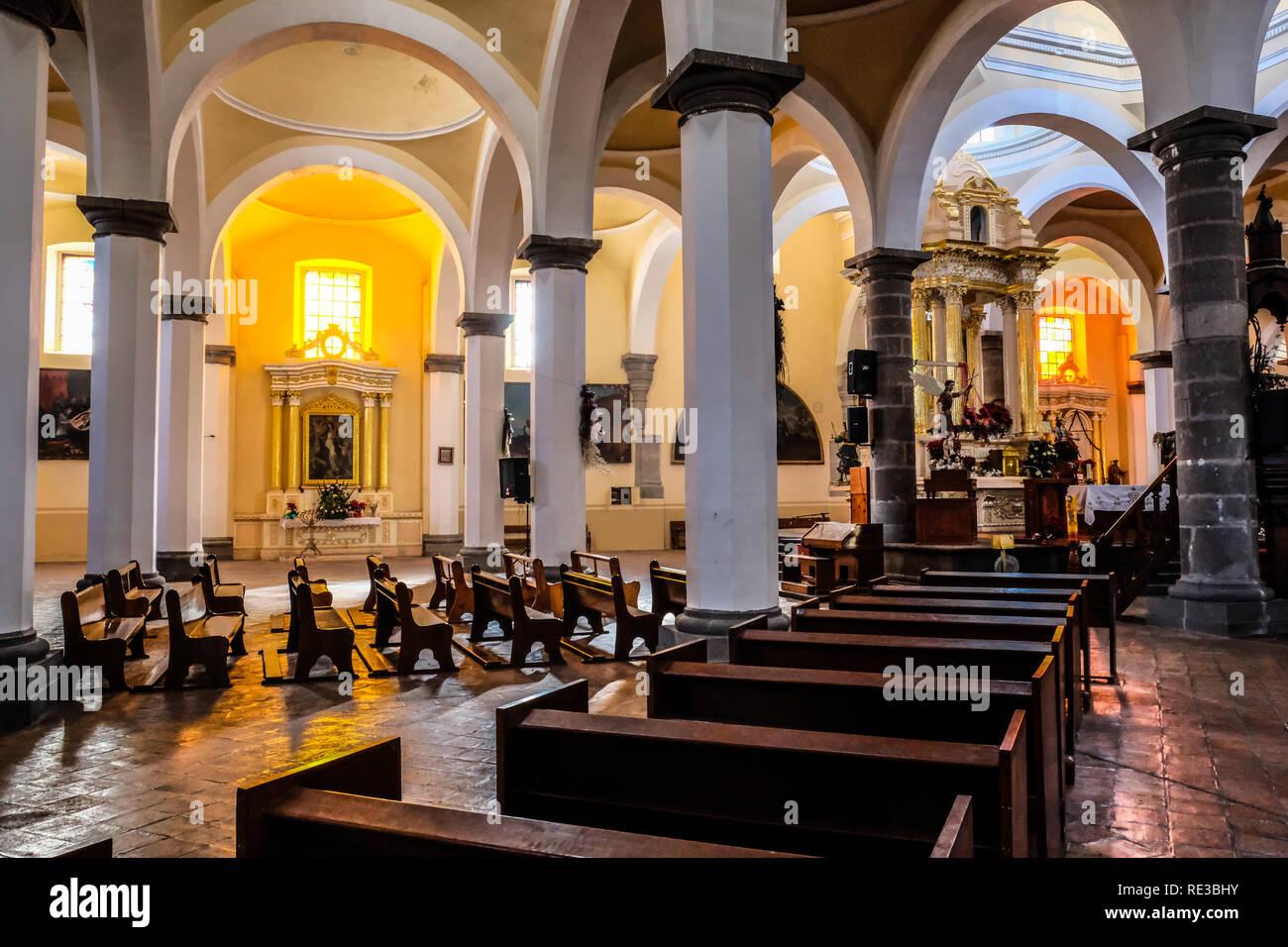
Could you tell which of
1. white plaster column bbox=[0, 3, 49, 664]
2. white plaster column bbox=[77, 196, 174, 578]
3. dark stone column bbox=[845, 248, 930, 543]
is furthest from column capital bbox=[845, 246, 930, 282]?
white plaster column bbox=[0, 3, 49, 664]

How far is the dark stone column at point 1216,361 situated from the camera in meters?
7.61

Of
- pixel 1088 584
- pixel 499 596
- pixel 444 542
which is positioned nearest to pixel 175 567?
pixel 499 596

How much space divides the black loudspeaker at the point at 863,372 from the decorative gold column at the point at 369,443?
11.0m

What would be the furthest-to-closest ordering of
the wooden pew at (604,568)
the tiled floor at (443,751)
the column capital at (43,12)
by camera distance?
the wooden pew at (604,568), the column capital at (43,12), the tiled floor at (443,751)

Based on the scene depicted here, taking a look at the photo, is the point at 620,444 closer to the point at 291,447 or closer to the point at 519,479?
the point at 291,447

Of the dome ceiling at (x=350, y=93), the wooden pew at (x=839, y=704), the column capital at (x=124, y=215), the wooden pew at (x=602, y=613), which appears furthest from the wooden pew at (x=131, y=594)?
the dome ceiling at (x=350, y=93)

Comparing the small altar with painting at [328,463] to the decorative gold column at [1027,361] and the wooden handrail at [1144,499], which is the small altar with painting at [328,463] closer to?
the decorative gold column at [1027,361]

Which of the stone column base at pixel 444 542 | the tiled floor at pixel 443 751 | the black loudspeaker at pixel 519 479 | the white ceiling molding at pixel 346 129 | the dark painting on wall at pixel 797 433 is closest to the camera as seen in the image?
the tiled floor at pixel 443 751

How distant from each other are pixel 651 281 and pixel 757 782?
17.0 metres

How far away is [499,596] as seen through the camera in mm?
7375

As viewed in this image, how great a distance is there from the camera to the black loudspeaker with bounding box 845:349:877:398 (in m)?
10.2

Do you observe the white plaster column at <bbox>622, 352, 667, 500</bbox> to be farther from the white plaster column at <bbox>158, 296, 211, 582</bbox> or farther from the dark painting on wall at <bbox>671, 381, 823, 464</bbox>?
the white plaster column at <bbox>158, 296, 211, 582</bbox>
